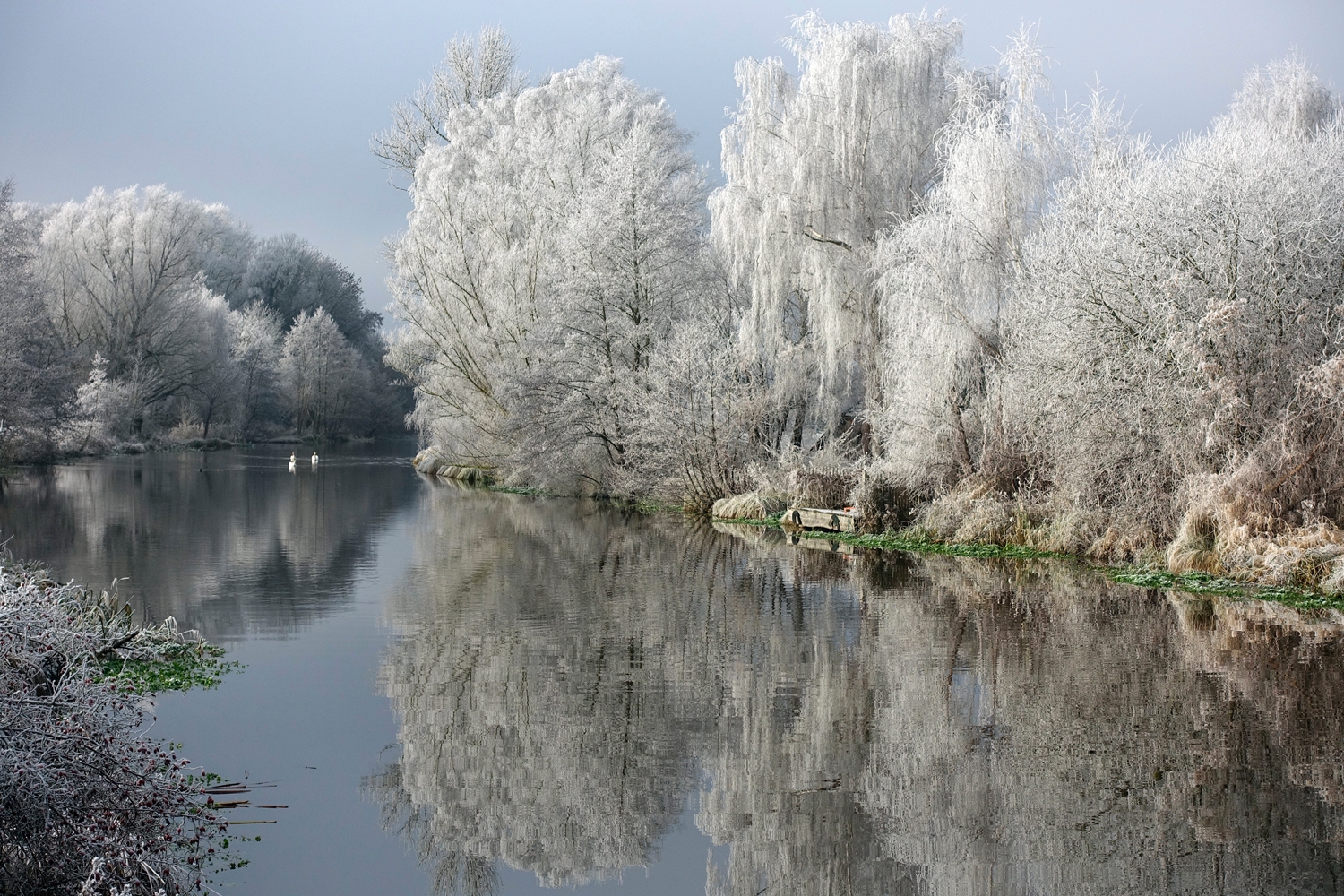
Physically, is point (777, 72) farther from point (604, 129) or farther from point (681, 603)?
point (681, 603)

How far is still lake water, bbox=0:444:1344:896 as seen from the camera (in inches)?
232

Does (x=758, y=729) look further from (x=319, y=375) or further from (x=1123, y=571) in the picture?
(x=319, y=375)

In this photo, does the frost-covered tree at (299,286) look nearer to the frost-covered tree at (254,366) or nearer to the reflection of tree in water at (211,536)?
the frost-covered tree at (254,366)

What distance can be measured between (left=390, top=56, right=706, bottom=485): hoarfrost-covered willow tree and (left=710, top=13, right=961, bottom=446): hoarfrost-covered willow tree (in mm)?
2911

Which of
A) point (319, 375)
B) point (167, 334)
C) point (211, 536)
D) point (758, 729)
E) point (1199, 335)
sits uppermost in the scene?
point (167, 334)

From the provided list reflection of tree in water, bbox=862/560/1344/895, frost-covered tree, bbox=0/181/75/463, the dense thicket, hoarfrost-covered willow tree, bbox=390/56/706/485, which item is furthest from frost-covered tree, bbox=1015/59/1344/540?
frost-covered tree, bbox=0/181/75/463

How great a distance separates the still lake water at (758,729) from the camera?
588 centimetres

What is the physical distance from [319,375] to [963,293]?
55398 mm

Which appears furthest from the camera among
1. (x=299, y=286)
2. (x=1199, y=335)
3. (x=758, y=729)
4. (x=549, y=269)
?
(x=299, y=286)

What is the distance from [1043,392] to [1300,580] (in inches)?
170

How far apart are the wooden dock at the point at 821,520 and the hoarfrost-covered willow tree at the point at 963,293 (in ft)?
3.99

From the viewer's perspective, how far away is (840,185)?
25.2 m

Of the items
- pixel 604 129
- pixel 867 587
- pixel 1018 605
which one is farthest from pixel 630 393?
pixel 1018 605

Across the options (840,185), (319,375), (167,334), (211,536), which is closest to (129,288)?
(167,334)
